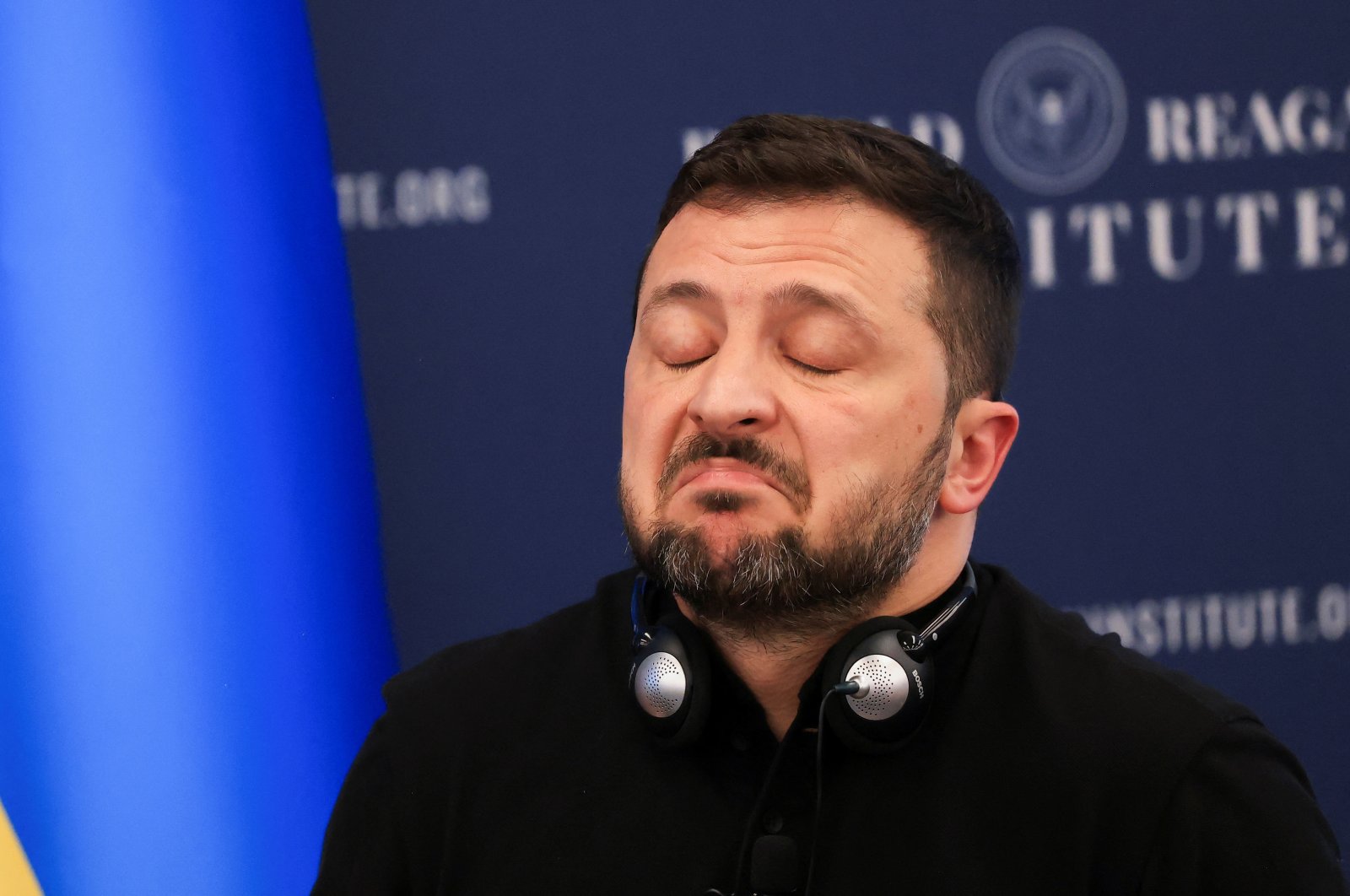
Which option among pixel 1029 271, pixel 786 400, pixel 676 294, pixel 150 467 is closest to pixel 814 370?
pixel 786 400

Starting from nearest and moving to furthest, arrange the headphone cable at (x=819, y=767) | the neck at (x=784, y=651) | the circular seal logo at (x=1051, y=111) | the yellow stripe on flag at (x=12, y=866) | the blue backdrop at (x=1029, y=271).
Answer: the headphone cable at (x=819, y=767)
the neck at (x=784, y=651)
the yellow stripe on flag at (x=12, y=866)
the blue backdrop at (x=1029, y=271)
the circular seal logo at (x=1051, y=111)

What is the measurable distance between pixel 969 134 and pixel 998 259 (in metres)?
0.71

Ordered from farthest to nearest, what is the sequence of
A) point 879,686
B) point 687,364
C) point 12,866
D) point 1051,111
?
point 1051,111, point 12,866, point 687,364, point 879,686

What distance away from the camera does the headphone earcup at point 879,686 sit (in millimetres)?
1062

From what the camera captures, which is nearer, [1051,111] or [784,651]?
[784,651]

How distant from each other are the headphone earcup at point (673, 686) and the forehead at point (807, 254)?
306mm

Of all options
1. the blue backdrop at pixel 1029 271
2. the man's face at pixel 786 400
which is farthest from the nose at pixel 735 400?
the blue backdrop at pixel 1029 271

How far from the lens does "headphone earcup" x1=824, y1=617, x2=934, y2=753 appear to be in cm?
106

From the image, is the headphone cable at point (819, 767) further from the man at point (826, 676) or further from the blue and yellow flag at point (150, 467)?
the blue and yellow flag at point (150, 467)

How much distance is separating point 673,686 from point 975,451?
0.37 meters

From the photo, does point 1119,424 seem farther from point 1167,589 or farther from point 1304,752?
point 1304,752

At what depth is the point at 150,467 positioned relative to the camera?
1.42 meters

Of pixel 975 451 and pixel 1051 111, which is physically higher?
pixel 1051 111

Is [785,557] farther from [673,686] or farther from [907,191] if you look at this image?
[907,191]
